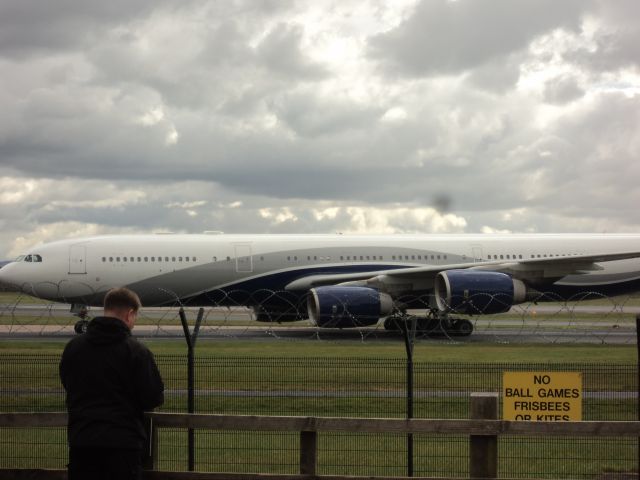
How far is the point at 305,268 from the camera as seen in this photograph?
32406 mm

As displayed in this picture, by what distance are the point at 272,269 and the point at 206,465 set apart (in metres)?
21.2

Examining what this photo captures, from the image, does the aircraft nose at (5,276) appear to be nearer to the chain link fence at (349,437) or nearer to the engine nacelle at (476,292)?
the engine nacelle at (476,292)

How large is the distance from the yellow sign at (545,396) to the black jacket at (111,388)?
3.49 meters

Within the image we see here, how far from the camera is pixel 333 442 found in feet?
40.5

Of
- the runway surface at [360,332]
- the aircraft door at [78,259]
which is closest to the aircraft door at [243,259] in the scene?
the runway surface at [360,332]

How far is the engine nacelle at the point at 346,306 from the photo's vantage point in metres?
27.2

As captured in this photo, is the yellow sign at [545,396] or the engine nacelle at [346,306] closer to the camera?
the yellow sign at [545,396]

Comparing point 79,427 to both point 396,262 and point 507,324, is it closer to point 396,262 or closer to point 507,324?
point 396,262

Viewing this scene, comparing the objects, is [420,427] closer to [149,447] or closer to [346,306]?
[149,447]

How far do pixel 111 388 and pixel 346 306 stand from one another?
2082cm

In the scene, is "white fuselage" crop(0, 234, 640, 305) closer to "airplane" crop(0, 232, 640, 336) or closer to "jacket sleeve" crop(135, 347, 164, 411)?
"airplane" crop(0, 232, 640, 336)

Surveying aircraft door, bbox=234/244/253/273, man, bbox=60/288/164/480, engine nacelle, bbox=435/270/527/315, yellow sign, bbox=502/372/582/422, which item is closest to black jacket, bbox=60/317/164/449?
man, bbox=60/288/164/480

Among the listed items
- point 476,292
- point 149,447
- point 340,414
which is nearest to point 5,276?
point 476,292

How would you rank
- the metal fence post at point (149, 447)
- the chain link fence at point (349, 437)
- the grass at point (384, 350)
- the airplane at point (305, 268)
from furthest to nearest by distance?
the airplane at point (305, 268) → the grass at point (384, 350) → the chain link fence at point (349, 437) → the metal fence post at point (149, 447)
